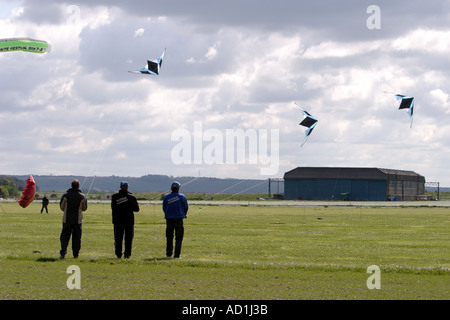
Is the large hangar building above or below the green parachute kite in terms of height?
below

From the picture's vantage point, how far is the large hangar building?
13475 cm

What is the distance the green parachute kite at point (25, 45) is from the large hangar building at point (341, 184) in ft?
374

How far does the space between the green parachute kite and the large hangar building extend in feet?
374

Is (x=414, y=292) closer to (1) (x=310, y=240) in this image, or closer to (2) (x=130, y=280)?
(2) (x=130, y=280)

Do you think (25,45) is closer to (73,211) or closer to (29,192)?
(29,192)

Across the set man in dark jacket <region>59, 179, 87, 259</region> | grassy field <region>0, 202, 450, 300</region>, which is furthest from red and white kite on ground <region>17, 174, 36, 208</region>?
man in dark jacket <region>59, 179, 87, 259</region>

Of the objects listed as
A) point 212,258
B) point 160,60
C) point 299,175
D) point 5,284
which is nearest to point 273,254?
point 212,258

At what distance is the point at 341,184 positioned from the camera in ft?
449

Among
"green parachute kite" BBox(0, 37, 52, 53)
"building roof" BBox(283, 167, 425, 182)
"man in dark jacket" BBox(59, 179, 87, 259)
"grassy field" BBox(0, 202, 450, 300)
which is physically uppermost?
"green parachute kite" BBox(0, 37, 52, 53)

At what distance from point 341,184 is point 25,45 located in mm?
118860

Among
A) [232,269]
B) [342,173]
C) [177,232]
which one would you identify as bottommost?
[232,269]

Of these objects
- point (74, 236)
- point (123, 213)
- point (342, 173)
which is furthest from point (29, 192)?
point (342, 173)

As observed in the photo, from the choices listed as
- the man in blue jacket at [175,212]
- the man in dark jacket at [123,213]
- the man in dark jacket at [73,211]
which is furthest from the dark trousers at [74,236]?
the man in blue jacket at [175,212]

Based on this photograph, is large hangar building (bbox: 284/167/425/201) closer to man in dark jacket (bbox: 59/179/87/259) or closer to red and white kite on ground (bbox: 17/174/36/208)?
red and white kite on ground (bbox: 17/174/36/208)
